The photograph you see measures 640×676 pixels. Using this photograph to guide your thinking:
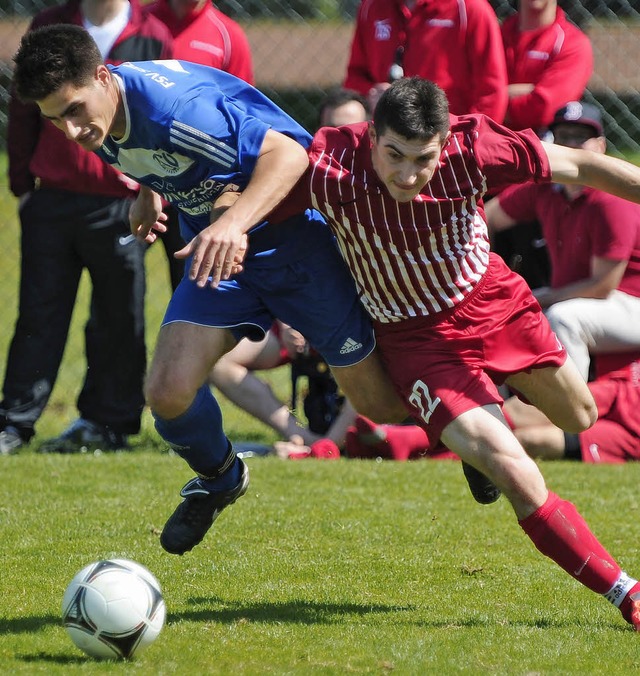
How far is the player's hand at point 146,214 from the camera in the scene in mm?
5098

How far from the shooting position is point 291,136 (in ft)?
15.4

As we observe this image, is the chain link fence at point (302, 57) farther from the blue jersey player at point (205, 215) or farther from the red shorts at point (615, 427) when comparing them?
the blue jersey player at point (205, 215)

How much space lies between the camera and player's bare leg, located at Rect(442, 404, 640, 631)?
4152mm

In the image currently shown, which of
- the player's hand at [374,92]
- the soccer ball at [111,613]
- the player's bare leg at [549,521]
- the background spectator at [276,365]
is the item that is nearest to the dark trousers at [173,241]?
the background spectator at [276,365]

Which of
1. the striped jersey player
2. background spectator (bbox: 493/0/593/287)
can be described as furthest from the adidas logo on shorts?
background spectator (bbox: 493/0/593/287)

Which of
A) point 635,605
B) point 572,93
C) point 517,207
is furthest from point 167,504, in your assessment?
point 572,93

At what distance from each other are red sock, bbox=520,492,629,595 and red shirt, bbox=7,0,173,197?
3902 mm

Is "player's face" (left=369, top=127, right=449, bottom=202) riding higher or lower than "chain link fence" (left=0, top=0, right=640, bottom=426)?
higher

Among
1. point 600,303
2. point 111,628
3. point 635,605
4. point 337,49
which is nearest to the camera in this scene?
point 111,628

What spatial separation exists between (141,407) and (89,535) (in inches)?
84.6

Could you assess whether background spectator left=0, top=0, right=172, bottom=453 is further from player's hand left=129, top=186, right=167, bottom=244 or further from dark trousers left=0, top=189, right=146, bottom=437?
player's hand left=129, top=186, right=167, bottom=244

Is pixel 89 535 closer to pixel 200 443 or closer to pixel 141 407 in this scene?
pixel 200 443

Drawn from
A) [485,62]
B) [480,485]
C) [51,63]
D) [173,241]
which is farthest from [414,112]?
[173,241]

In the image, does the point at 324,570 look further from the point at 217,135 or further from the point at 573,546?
the point at 217,135
